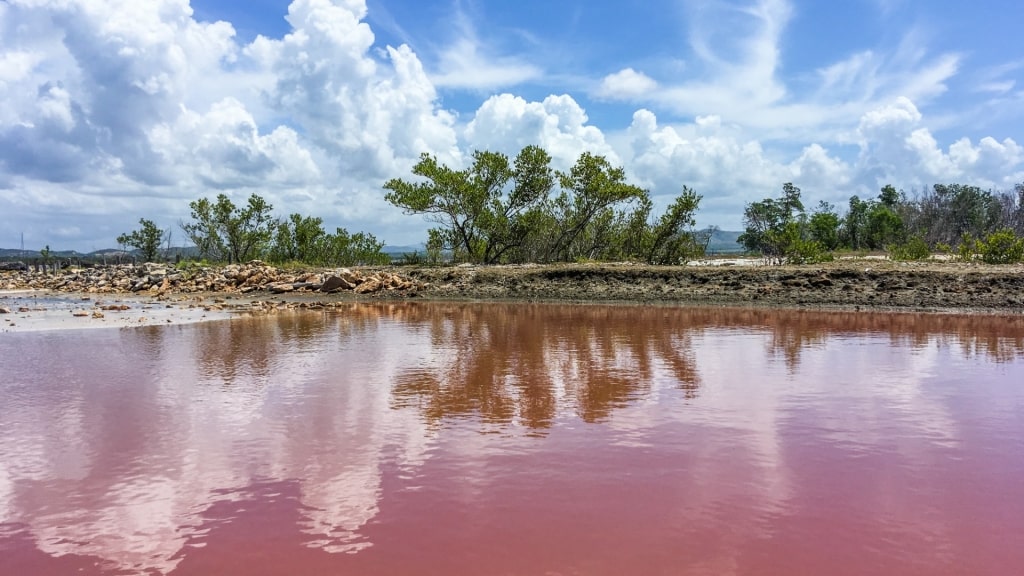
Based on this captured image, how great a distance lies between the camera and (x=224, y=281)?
3384 cm

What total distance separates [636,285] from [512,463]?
2254 cm

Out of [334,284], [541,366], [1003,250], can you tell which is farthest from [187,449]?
[1003,250]

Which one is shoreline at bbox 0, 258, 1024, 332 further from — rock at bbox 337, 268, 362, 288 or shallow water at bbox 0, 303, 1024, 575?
shallow water at bbox 0, 303, 1024, 575

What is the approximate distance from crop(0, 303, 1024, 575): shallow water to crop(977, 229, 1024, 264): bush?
20078 millimetres

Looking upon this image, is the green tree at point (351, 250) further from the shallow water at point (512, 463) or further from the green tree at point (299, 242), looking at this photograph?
the shallow water at point (512, 463)

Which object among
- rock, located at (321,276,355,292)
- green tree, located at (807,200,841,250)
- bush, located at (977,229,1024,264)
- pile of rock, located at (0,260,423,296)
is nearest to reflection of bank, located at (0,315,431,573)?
rock, located at (321,276,355,292)

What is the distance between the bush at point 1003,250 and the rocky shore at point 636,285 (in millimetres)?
2054

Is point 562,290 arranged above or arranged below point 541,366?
above

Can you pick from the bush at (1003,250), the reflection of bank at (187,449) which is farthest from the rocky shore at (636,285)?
the reflection of bank at (187,449)

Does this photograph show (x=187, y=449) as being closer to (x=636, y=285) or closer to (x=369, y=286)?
(x=636, y=285)

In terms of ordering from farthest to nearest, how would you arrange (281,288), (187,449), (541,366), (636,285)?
(281,288) < (636,285) < (541,366) < (187,449)

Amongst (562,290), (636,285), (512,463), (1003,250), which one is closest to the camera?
(512,463)

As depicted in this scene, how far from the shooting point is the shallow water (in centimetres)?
496

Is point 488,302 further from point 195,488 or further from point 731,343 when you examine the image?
point 195,488
